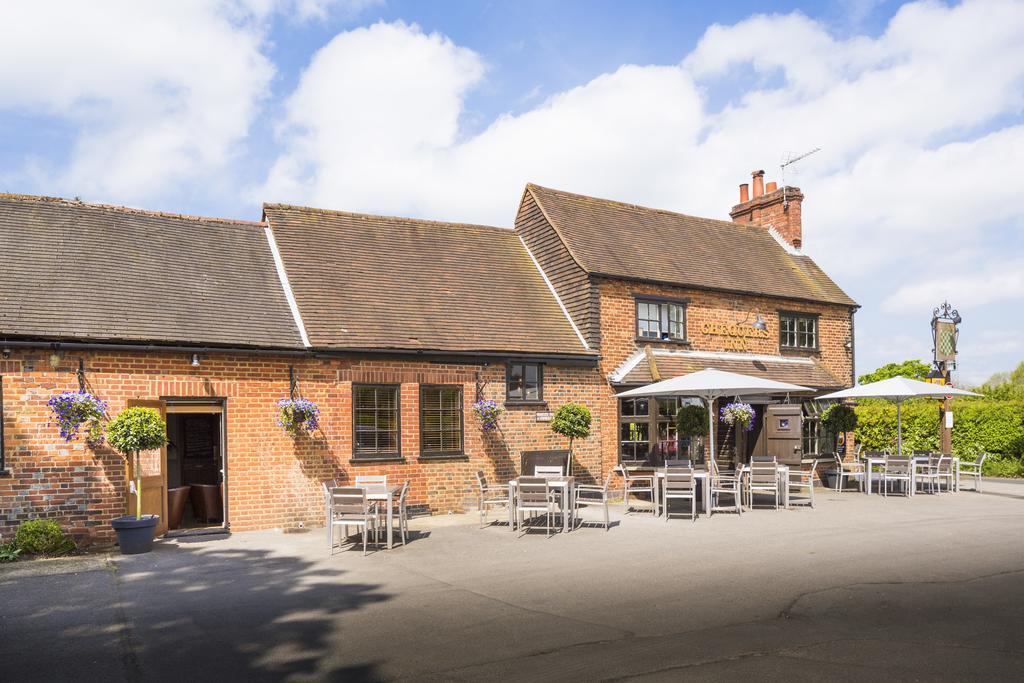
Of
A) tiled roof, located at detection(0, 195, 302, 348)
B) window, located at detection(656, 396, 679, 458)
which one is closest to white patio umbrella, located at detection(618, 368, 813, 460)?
window, located at detection(656, 396, 679, 458)

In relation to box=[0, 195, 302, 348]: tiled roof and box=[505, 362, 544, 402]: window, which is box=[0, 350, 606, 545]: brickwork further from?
box=[0, 195, 302, 348]: tiled roof

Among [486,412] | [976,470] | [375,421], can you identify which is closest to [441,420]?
[486,412]

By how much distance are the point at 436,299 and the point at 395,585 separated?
8161 mm

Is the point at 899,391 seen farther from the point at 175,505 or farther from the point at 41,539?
the point at 41,539

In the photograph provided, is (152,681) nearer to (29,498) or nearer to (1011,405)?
(29,498)

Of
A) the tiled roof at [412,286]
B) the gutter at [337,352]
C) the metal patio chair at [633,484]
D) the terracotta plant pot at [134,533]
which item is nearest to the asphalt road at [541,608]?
the terracotta plant pot at [134,533]

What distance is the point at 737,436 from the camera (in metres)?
19.0

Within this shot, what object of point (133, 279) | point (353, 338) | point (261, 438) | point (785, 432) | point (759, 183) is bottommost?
point (785, 432)

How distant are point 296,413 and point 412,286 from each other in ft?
14.4

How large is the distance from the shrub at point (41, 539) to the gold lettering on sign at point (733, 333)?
13.3 meters

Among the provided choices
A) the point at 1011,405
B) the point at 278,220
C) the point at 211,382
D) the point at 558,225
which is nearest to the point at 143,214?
the point at 278,220

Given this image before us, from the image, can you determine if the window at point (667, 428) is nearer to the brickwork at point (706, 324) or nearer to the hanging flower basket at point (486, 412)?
the brickwork at point (706, 324)

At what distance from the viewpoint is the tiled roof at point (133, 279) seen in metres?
11.8

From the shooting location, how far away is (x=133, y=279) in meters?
13.2
